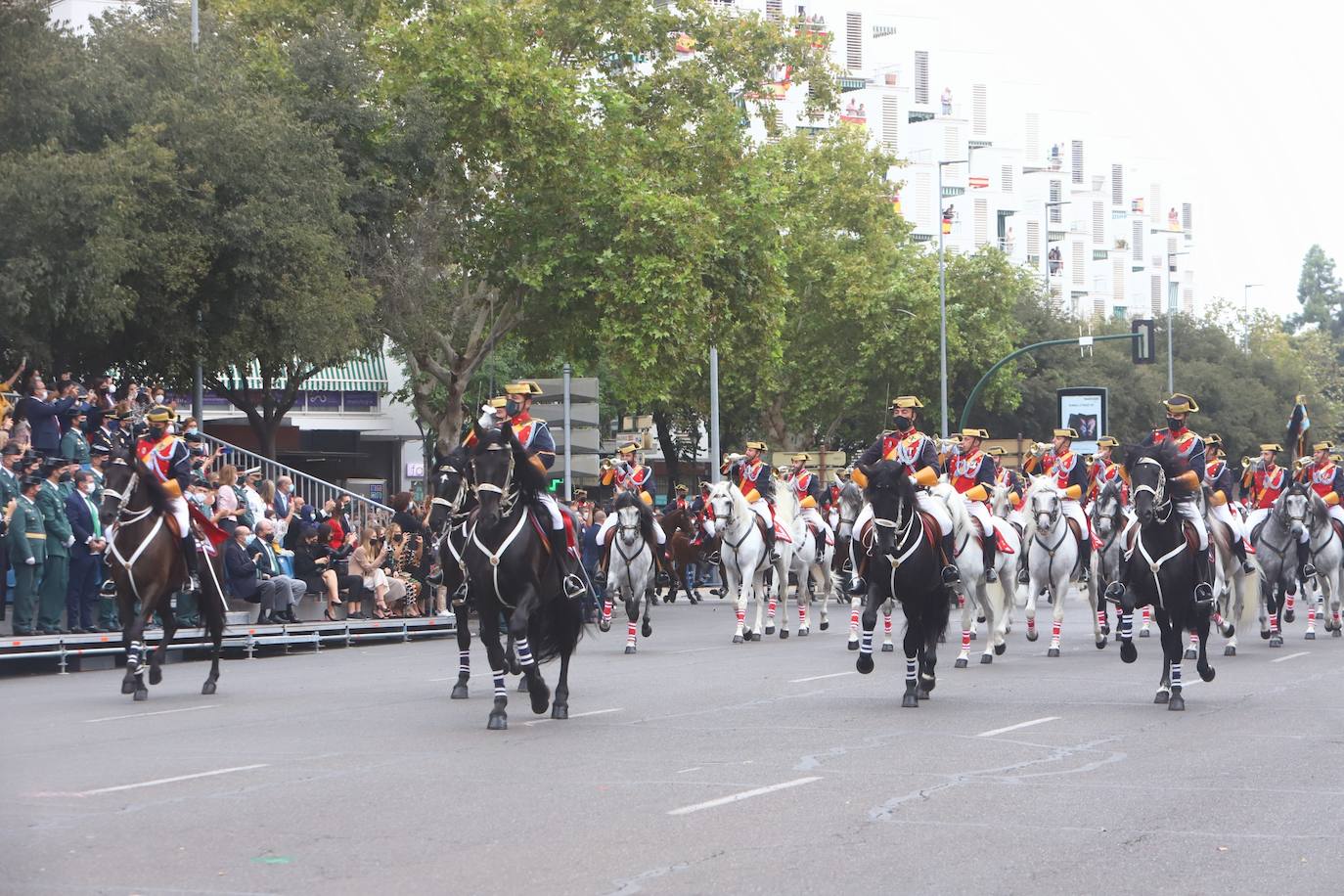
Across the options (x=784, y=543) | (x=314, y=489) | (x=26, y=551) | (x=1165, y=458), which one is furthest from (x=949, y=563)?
(x=314, y=489)

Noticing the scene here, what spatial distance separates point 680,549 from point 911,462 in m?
19.9

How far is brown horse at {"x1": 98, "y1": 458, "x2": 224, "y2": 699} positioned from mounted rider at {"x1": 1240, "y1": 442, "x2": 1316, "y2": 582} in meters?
15.5

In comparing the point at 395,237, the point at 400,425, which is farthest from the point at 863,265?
the point at 395,237

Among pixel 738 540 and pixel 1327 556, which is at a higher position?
pixel 738 540

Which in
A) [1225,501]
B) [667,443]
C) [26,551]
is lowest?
[26,551]

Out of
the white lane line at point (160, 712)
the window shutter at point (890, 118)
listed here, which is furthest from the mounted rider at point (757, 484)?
the window shutter at point (890, 118)

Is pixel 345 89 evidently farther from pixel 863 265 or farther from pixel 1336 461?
pixel 863 265

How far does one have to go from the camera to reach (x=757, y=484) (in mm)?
27125

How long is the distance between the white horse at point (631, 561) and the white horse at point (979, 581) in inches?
165

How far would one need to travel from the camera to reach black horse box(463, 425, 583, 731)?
583 inches

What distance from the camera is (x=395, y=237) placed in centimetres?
4184

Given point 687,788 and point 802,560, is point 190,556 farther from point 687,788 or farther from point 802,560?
point 802,560

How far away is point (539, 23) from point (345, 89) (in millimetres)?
5945

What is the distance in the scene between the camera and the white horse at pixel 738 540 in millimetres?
26125
